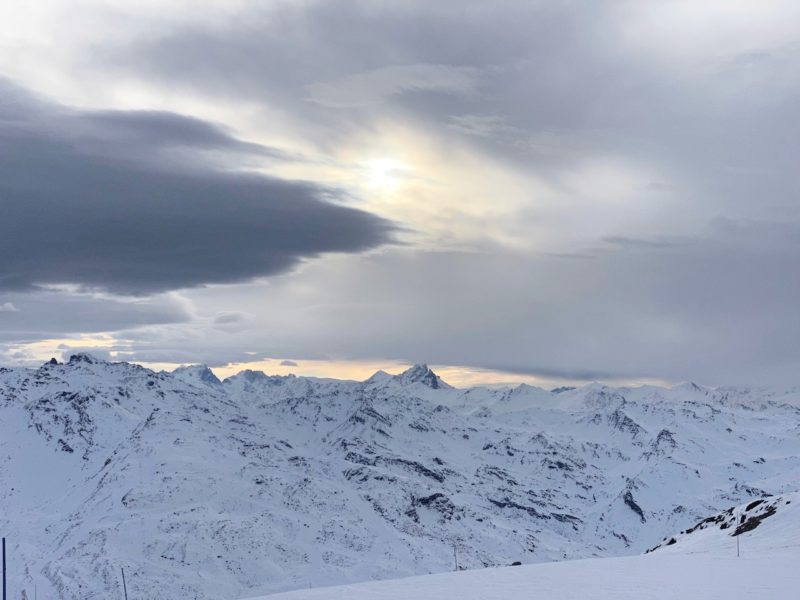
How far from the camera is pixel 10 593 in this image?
181 m

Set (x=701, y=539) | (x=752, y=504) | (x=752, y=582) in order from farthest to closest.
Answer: (x=752, y=504) → (x=701, y=539) → (x=752, y=582)

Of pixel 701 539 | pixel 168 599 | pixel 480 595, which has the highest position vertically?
pixel 480 595

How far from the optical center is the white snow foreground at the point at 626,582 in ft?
131

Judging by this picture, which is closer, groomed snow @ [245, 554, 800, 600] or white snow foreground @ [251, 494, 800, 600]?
groomed snow @ [245, 554, 800, 600]

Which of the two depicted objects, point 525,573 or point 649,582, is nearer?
point 649,582

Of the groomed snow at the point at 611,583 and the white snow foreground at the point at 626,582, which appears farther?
the white snow foreground at the point at 626,582

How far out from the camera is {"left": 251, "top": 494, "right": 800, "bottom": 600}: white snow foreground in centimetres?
3981

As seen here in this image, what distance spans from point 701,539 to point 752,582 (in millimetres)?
39397

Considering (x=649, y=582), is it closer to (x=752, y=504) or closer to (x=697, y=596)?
(x=697, y=596)

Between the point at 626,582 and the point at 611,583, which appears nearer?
the point at 611,583

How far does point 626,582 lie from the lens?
44.4 m

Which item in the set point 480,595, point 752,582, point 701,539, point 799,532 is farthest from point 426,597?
point 701,539

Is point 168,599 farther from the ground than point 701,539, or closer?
closer

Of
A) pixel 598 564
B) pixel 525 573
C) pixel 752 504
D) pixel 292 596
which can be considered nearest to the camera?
pixel 292 596
